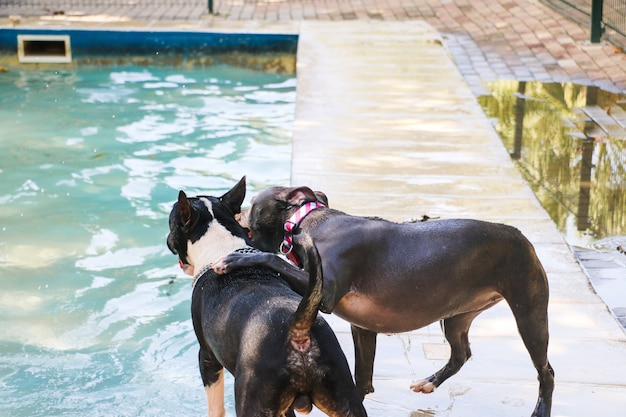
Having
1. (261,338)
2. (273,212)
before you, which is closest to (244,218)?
(273,212)

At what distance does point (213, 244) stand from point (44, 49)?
9.88m

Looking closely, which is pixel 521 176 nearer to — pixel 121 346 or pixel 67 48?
pixel 121 346

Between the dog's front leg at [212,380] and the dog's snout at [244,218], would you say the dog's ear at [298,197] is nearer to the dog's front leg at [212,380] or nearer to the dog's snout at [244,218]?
the dog's snout at [244,218]

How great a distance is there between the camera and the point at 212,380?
4.02 meters

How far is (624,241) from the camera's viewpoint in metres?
6.55

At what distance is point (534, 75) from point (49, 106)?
17.7ft

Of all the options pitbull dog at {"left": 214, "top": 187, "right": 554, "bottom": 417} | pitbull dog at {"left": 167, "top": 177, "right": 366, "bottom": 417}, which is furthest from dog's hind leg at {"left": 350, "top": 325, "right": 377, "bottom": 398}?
pitbull dog at {"left": 167, "top": 177, "right": 366, "bottom": 417}

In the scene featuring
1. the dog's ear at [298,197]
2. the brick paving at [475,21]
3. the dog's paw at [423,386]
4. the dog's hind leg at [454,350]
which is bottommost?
the dog's paw at [423,386]

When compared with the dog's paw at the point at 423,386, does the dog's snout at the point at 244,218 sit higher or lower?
higher

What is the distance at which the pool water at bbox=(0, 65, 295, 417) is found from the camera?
18.8 feet

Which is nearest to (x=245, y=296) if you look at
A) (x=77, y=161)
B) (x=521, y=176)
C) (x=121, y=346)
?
(x=121, y=346)

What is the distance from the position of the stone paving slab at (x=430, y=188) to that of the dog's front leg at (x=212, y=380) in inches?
29.8

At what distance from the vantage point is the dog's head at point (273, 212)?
4.30m

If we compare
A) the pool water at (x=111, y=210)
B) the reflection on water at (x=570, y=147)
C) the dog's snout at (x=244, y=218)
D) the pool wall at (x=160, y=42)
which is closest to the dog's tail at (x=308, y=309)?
the dog's snout at (x=244, y=218)
